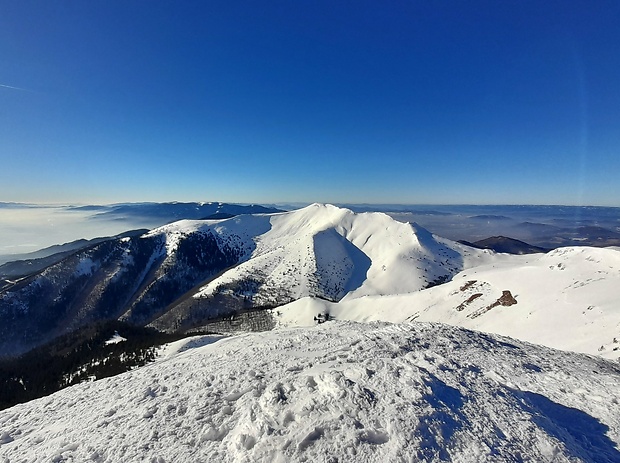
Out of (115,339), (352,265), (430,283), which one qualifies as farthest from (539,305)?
(352,265)

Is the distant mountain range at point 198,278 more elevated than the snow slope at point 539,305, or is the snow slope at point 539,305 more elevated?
the snow slope at point 539,305

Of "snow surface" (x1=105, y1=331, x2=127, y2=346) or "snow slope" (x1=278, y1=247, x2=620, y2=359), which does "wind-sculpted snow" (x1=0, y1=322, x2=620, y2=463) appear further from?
"snow surface" (x1=105, y1=331, x2=127, y2=346)

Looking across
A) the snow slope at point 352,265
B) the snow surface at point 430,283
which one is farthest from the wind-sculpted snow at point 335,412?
the snow slope at point 352,265

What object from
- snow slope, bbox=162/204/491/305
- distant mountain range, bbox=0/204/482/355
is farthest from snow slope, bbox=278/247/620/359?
distant mountain range, bbox=0/204/482/355

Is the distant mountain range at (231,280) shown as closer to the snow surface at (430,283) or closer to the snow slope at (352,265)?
the snow slope at (352,265)

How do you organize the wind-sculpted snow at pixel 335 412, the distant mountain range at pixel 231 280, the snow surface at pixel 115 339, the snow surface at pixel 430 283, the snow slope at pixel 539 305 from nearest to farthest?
1. the wind-sculpted snow at pixel 335 412
2. the snow slope at pixel 539 305
3. the snow surface at pixel 430 283
4. the snow surface at pixel 115 339
5. the distant mountain range at pixel 231 280

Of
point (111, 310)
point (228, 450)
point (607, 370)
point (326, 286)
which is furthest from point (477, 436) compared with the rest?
point (111, 310)

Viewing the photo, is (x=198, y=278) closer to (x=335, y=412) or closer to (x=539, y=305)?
(x=539, y=305)
